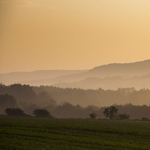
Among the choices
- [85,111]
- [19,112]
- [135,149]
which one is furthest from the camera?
[85,111]

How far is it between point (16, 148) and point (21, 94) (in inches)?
6189

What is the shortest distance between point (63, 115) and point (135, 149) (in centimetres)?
12132

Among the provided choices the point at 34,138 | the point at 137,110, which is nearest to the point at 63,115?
the point at 137,110

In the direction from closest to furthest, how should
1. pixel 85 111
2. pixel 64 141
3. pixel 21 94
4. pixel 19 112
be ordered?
pixel 64 141 → pixel 19 112 → pixel 85 111 → pixel 21 94

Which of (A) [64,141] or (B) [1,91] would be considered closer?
(A) [64,141]

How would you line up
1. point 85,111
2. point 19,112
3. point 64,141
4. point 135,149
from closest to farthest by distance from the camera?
point 135,149 → point 64,141 → point 19,112 → point 85,111

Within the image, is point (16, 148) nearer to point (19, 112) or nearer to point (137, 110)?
point (19, 112)

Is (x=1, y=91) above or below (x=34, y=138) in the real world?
above

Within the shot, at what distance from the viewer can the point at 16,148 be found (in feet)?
77.2

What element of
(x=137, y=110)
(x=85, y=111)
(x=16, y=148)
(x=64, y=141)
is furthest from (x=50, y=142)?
(x=85, y=111)

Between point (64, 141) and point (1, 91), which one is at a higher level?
point (1, 91)

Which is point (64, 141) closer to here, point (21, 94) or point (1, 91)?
point (21, 94)

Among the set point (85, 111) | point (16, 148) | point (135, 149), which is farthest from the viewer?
point (85, 111)

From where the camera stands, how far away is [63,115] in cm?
14688
